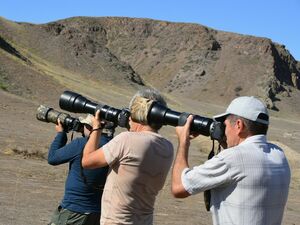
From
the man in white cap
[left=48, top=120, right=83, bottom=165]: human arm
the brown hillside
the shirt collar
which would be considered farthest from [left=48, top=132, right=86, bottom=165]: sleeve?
the brown hillside

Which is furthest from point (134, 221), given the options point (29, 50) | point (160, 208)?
point (29, 50)

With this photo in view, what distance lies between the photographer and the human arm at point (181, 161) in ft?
12.5

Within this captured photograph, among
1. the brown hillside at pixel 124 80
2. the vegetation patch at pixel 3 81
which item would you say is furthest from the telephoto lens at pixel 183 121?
the vegetation patch at pixel 3 81

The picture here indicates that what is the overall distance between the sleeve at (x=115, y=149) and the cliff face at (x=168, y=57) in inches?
3093

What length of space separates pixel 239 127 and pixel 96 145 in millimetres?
1125

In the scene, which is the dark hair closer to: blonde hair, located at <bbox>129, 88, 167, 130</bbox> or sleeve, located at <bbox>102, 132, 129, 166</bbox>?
blonde hair, located at <bbox>129, 88, 167, 130</bbox>

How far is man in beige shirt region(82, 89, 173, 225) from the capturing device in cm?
440

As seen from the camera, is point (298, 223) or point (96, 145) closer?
point (96, 145)

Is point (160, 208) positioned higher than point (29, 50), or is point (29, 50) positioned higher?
point (29, 50)

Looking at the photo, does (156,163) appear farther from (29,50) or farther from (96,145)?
(29,50)

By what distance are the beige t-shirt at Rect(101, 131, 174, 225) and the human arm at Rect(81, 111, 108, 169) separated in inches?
1.7

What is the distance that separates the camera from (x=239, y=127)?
3836mm

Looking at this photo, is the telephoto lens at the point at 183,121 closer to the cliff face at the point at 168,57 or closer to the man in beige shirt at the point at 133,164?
the man in beige shirt at the point at 133,164

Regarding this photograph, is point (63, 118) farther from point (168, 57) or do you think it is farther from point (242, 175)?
point (168, 57)
